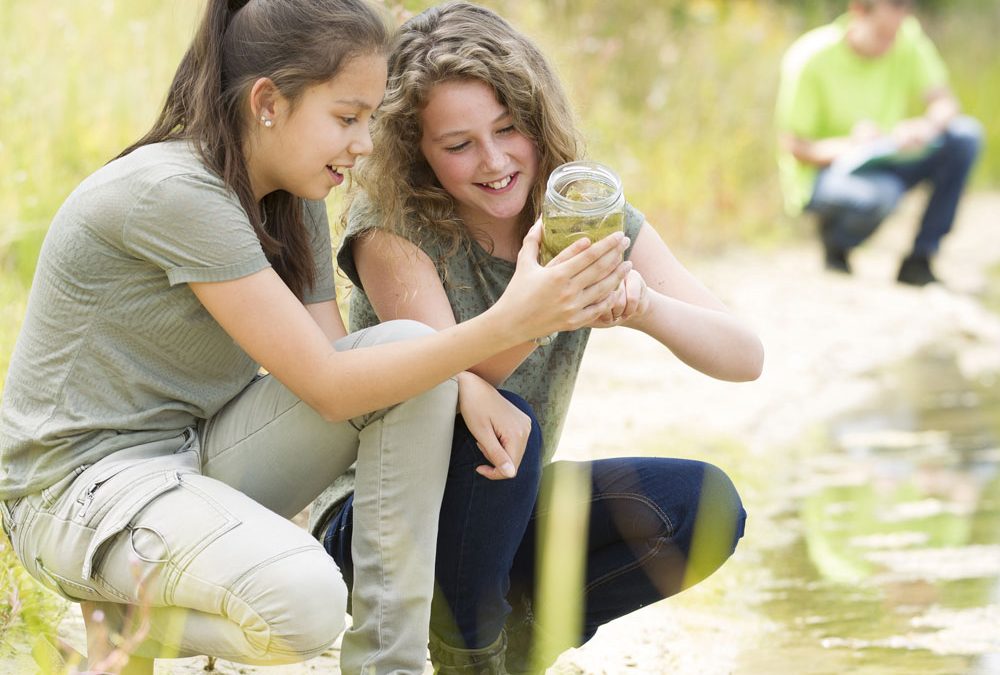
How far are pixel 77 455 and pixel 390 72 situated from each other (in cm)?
85

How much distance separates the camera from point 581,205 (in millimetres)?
2070

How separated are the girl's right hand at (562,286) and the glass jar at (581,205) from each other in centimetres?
4

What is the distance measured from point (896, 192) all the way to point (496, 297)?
5039 millimetres

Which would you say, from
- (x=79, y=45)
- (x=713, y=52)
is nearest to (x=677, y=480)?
(x=79, y=45)

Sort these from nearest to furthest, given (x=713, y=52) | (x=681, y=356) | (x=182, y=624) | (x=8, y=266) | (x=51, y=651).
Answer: (x=182, y=624) < (x=51, y=651) < (x=681, y=356) < (x=8, y=266) < (x=713, y=52)

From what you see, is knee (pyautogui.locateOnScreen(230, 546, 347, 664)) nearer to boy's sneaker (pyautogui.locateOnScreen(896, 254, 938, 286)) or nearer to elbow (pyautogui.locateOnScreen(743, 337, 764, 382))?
elbow (pyautogui.locateOnScreen(743, 337, 764, 382))

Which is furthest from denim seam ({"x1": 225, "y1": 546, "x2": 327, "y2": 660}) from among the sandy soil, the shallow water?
the shallow water

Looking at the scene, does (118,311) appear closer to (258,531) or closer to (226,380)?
(226,380)

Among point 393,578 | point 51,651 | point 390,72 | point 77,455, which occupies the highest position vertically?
point 390,72

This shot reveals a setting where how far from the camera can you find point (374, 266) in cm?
239

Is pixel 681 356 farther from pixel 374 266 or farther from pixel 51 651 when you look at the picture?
pixel 51 651

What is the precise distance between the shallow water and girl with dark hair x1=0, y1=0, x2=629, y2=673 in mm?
948

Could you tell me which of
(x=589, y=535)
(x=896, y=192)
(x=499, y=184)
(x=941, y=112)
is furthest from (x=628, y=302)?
(x=941, y=112)

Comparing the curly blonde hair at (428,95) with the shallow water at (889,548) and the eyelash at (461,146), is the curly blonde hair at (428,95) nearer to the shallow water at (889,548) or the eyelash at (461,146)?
the eyelash at (461,146)
